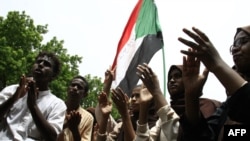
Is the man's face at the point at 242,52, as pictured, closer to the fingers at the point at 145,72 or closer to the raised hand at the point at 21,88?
the fingers at the point at 145,72

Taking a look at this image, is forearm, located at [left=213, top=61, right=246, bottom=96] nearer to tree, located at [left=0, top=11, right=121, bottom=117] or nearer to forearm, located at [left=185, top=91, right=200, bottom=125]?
forearm, located at [left=185, top=91, right=200, bottom=125]

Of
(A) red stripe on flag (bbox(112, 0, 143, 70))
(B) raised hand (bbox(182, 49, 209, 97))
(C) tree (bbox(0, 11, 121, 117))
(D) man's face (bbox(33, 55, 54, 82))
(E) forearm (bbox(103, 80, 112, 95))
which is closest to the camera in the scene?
(B) raised hand (bbox(182, 49, 209, 97))

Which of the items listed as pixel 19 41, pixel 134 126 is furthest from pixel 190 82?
pixel 19 41

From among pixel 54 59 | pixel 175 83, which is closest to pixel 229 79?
pixel 175 83

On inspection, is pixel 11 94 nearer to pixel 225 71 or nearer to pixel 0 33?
pixel 225 71

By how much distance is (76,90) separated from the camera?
235 inches

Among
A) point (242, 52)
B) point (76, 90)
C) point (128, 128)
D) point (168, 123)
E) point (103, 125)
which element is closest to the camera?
point (242, 52)

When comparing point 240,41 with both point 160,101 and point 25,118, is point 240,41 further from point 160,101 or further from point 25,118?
point 25,118

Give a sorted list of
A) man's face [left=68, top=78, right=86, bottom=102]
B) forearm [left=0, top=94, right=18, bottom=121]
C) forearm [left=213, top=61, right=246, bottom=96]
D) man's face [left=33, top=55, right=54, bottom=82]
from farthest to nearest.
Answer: man's face [left=68, top=78, right=86, bottom=102]
man's face [left=33, top=55, right=54, bottom=82]
forearm [left=0, top=94, right=18, bottom=121]
forearm [left=213, top=61, right=246, bottom=96]

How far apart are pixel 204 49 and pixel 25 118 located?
2.53 meters

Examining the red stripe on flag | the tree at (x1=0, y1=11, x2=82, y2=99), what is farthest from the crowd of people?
the tree at (x1=0, y1=11, x2=82, y2=99)

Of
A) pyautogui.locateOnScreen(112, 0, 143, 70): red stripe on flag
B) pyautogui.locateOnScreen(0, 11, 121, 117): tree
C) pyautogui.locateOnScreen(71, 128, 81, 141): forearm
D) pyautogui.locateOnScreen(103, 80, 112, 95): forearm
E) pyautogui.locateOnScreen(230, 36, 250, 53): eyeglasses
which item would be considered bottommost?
pyautogui.locateOnScreen(71, 128, 81, 141): forearm

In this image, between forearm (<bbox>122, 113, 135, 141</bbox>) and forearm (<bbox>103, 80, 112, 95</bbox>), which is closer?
forearm (<bbox>122, 113, 135, 141</bbox>)

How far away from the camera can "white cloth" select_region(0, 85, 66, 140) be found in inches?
180
